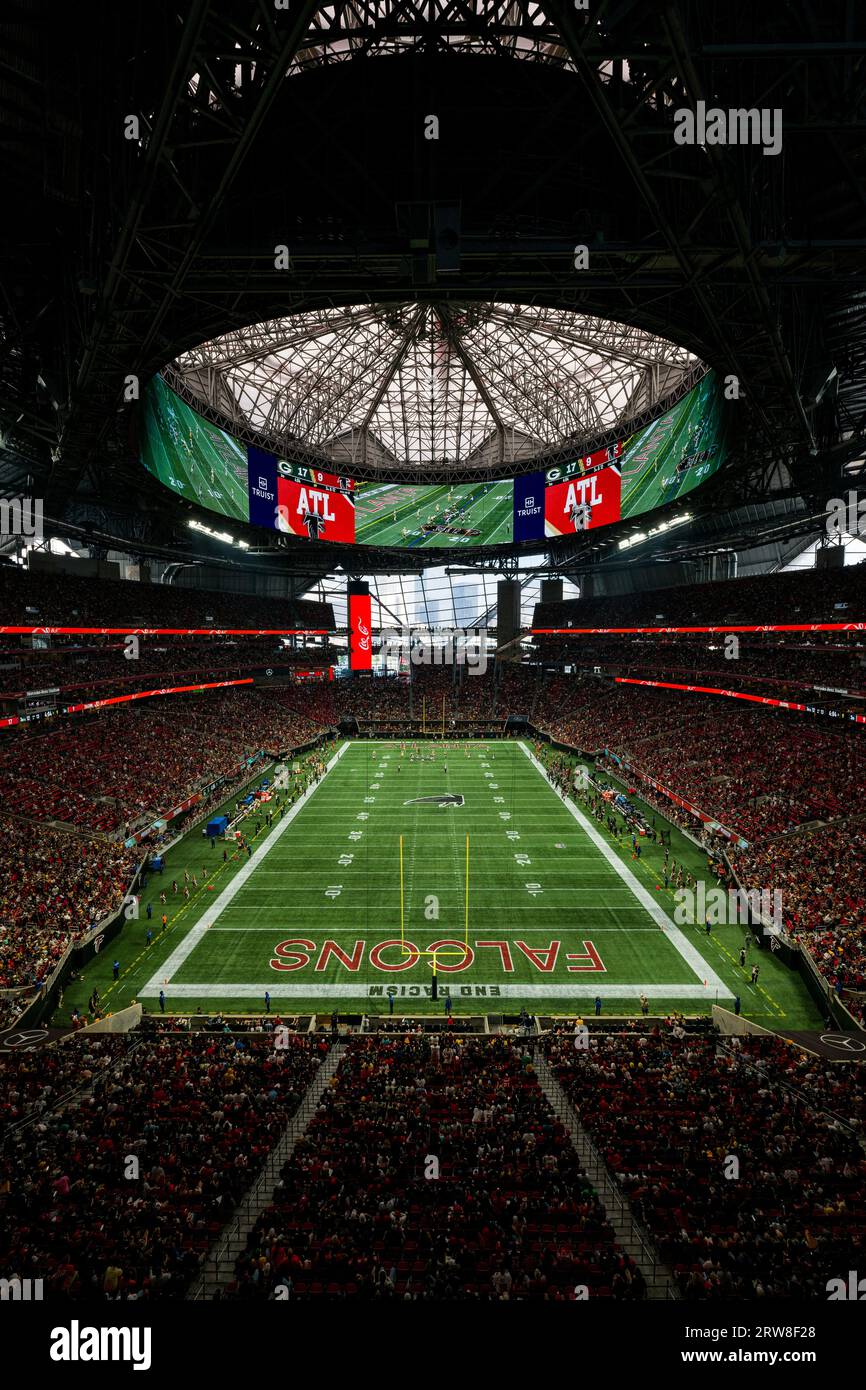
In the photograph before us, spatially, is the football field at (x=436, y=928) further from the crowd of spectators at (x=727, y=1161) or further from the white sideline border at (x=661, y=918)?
the crowd of spectators at (x=727, y=1161)

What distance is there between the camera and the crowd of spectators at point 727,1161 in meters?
9.51

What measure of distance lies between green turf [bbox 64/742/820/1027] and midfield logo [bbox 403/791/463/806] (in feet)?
13.9

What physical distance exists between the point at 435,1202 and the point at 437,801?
1288 inches

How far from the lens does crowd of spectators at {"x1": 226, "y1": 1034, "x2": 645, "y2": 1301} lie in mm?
9281

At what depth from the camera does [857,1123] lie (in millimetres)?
13234

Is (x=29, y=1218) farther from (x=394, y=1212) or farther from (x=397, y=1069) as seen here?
(x=397, y=1069)

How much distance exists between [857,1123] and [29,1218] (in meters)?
14.5

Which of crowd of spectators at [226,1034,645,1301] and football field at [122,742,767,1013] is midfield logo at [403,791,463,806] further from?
crowd of spectators at [226,1034,645,1301]

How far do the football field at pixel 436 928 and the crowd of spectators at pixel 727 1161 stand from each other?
540cm

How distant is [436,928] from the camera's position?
26750mm

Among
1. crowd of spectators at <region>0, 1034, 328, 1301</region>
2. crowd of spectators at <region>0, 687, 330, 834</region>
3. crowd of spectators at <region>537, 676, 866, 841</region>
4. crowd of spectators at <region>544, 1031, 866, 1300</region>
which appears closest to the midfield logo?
crowd of spectators at <region>537, 676, 866, 841</region>

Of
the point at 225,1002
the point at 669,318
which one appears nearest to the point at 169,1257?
the point at 225,1002
